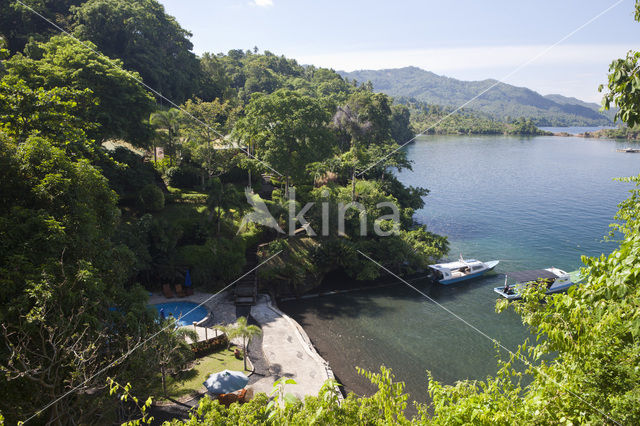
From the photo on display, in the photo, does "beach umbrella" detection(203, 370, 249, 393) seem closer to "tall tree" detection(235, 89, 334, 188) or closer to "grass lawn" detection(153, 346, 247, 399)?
"grass lawn" detection(153, 346, 247, 399)

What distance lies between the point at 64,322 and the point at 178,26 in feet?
190

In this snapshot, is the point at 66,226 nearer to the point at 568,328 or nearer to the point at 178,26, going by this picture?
the point at 568,328

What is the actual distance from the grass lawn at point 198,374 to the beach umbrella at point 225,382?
1104mm

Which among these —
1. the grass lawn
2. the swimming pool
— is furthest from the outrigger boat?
the swimming pool

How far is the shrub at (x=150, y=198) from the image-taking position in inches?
938

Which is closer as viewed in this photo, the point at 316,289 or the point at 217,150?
the point at 316,289

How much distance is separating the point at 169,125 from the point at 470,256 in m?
27.2

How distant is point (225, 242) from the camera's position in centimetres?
2328

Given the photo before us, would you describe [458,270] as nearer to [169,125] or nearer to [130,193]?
[130,193]

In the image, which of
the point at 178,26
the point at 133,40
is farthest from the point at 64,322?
the point at 178,26

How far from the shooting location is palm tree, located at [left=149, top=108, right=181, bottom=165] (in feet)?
94.6

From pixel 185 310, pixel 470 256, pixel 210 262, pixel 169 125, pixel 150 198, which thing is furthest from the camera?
pixel 470 256

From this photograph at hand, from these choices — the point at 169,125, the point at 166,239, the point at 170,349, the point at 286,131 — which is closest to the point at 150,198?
the point at 166,239

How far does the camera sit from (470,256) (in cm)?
3156
